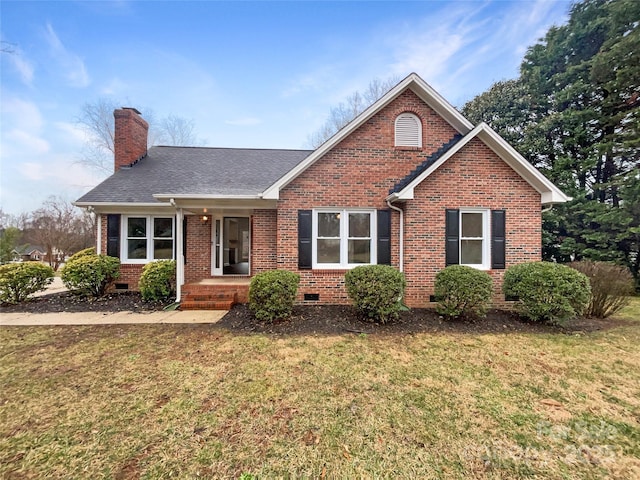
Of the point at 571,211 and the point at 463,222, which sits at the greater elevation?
the point at 571,211

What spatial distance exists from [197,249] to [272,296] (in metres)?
4.61

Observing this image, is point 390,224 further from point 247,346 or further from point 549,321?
point 247,346

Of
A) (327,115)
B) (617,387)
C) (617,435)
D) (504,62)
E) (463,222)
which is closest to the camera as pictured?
(617,435)

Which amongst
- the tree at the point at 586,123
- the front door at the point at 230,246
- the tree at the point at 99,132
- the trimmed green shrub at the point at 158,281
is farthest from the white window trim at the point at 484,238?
the tree at the point at 99,132

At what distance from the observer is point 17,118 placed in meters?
9.73

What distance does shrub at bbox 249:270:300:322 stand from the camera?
20.3ft

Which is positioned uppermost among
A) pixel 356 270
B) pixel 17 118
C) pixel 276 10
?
pixel 276 10

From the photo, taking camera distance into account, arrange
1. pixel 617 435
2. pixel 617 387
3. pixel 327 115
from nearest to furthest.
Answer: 1. pixel 617 435
2. pixel 617 387
3. pixel 327 115

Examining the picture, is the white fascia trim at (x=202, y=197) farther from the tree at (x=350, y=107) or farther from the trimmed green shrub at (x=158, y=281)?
the tree at (x=350, y=107)

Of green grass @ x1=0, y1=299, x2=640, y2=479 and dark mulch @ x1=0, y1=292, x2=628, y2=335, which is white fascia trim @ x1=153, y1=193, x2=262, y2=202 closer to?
dark mulch @ x1=0, y1=292, x2=628, y2=335

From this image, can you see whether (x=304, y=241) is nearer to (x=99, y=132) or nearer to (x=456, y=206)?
(x=456, y=206)

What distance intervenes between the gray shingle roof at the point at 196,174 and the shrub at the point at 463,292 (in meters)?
5.63

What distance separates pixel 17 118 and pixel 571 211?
23.1 m

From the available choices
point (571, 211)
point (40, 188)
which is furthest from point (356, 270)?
Answer: point (40, 188)
